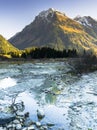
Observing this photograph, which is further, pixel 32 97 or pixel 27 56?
pixel 27 56

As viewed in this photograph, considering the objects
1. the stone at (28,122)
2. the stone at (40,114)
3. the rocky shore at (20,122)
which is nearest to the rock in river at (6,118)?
the rocky shore at (20,122)

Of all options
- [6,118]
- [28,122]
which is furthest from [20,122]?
[6,118]

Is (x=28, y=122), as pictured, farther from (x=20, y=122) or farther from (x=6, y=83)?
(x=6, y=83)

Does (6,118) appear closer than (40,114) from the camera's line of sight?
Yes

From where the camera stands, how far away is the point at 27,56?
422 ft

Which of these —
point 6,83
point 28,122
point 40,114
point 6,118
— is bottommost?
point 28,122

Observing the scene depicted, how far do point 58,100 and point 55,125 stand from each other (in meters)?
7.64

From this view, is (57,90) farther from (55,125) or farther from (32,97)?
(55,125)

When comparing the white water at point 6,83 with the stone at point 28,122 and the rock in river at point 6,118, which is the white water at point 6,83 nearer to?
the rock in river at point 6,118

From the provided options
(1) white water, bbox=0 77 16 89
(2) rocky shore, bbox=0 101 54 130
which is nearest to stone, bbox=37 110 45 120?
A: (2) rocky shore, bbox=0 101 54 130

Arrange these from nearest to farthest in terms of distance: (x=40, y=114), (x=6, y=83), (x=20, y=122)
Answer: (x=20, y=122) → (x=40, y=114) → (x=6, y=83)

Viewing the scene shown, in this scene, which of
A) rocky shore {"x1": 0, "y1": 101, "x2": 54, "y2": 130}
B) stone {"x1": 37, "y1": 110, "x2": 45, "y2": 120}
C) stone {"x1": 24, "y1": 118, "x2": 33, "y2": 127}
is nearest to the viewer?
rocky shore {"x1": 0, "y1": 101, "x2": 54, "y2": 130}

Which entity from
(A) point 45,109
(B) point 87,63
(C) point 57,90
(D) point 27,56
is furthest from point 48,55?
(A) point 45,109

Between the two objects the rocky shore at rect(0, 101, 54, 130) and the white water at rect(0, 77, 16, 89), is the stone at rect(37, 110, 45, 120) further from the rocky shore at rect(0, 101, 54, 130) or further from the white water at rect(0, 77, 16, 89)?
the white water at rect(0, 77, 16, 89)
